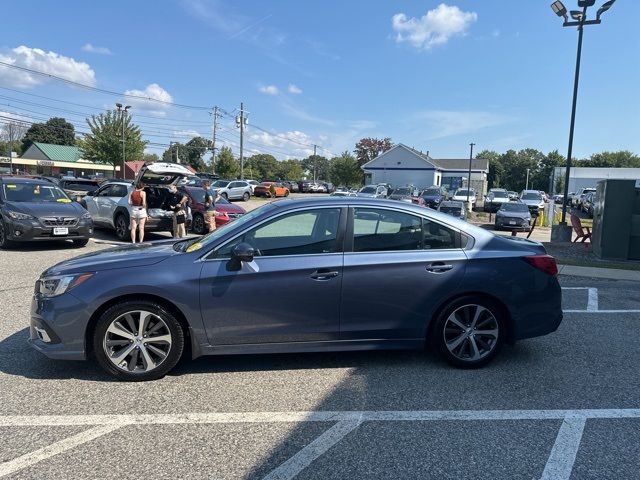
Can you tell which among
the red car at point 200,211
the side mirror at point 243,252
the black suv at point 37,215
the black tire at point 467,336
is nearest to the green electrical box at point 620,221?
the black tire at point 467,336

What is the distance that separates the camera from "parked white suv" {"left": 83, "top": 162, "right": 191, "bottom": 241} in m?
11.6

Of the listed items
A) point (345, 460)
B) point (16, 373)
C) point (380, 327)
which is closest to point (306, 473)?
point (345, 460)

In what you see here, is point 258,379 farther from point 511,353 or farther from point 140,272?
point 511,353

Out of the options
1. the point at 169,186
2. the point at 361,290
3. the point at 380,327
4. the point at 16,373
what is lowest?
the point at 16,373

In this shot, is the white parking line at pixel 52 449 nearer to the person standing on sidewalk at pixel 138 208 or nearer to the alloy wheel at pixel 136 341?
the alloy wheel at pixel 136 341

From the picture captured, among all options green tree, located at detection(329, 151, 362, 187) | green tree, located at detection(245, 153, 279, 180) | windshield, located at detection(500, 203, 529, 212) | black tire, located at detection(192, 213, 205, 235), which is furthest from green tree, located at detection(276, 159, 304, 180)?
black tire, located at detection(192, 213, 205, 235)

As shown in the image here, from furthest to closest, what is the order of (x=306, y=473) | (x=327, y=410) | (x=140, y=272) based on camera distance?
1. (x=140, y=272)
2. (x=327, y=410)
3. (x=306, y=473)

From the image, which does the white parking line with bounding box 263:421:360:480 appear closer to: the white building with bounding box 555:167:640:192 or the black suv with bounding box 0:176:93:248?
the black suv with bounding box 0:176:93:248

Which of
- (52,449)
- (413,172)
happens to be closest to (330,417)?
(52,449)

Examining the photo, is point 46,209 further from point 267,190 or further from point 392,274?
point 267,190

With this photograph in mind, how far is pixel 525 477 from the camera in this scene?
2.83 m

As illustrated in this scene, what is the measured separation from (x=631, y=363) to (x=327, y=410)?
10.6 ft

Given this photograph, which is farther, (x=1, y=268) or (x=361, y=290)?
(x=1, y=268)

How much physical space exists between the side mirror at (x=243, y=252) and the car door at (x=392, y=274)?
85cm
